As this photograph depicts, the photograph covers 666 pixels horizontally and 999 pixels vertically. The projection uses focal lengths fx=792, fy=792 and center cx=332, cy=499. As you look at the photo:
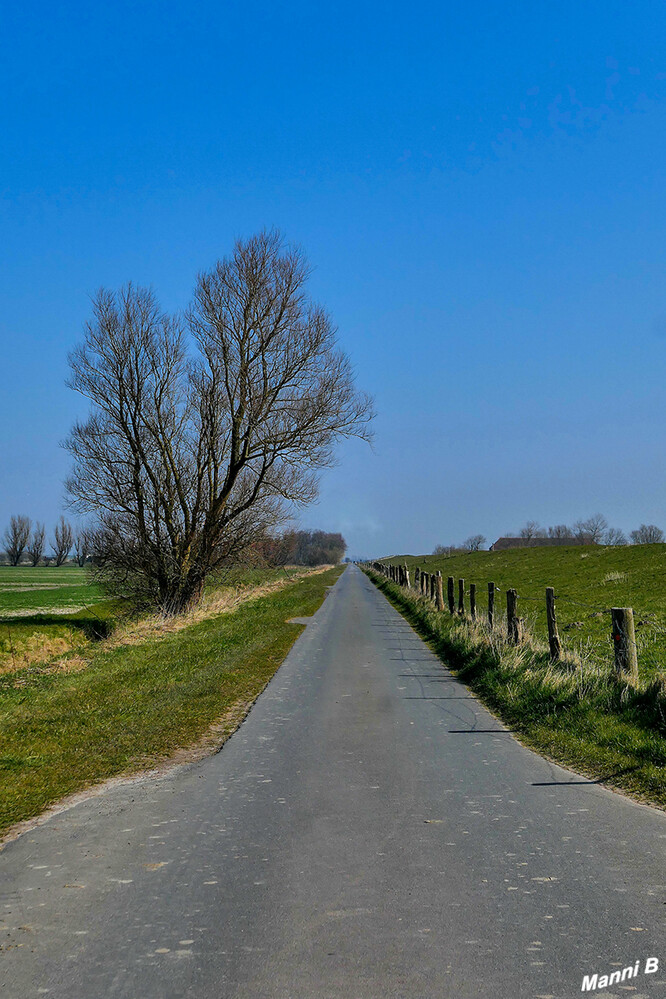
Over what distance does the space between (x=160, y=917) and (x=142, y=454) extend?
80.7 feet

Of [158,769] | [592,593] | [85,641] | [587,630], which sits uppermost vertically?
[592,593]

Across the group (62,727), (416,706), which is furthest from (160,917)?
(416,706)

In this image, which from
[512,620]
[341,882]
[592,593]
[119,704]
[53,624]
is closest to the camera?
[341,882]

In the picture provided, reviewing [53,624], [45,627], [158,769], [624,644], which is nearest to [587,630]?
[624,644]

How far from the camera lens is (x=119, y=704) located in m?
11.2

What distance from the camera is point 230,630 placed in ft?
74.4

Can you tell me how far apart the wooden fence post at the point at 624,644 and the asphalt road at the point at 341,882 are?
8.39ft

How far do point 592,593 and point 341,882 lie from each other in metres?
26.1

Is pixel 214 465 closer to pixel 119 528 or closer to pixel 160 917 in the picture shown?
pixel 119 528

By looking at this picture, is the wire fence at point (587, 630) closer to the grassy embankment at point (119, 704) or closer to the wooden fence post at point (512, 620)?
the wooden fence post at point (512, 620)

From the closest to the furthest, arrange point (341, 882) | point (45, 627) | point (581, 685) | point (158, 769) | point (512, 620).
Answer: point (341, 882) → point (158, 769) → point (581, 685) → point (512, 620) → point (45, 627)

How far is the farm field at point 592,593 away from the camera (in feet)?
53.0

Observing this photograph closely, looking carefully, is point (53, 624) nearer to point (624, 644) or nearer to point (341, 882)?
point (624, 644)

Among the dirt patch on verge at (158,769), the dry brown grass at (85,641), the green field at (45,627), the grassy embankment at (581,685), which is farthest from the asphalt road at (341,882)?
the green field at (45,627)
